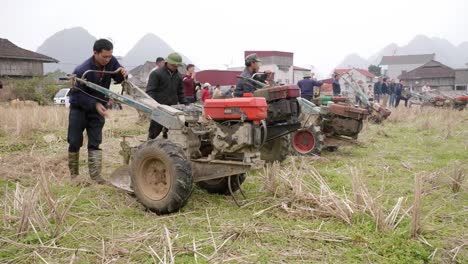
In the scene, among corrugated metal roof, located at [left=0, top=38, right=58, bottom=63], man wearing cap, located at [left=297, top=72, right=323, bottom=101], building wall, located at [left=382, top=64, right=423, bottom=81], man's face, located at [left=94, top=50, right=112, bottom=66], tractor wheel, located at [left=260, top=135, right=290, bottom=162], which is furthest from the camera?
building wall, located at [left=382, top=64, right=423, bottom=81]

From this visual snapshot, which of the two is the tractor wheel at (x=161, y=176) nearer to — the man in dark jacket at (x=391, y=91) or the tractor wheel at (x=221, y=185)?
the tractor wheel at (x=221, y=185)

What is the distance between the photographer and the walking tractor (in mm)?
4062

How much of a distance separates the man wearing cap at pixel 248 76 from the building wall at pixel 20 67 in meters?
26.3

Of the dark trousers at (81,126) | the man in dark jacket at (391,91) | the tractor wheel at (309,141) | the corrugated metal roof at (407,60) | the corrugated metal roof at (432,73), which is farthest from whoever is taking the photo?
the corrugated metal roof at (407,60)

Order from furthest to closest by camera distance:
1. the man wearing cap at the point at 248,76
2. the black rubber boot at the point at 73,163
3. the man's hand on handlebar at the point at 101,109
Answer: the man wearing cap at the point at 248,76 < the black rubber boot at the point at 73,163 < the man's hand on handlebar at the point at 101,109

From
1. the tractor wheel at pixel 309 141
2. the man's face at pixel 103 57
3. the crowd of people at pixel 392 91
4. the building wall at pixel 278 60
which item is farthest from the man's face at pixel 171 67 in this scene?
the building wall at pixel 278 60

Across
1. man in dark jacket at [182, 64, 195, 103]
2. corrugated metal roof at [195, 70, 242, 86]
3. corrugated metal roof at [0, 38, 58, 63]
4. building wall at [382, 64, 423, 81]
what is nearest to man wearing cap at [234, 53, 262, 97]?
man in dark jacket at [182, 64, 195, 103]

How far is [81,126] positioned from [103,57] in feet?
2.93

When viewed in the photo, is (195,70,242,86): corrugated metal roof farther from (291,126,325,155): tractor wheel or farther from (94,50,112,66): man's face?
(94,50,112,66): man's face

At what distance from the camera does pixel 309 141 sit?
7.61 m

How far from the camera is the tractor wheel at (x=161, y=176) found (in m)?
4.01

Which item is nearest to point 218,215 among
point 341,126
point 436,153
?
point 341,126

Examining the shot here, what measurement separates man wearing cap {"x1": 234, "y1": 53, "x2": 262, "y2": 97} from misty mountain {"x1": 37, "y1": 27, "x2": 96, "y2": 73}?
138591mm

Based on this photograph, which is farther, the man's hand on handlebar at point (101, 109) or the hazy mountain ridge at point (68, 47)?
the hazy mountain ridge at point (68, 47)
